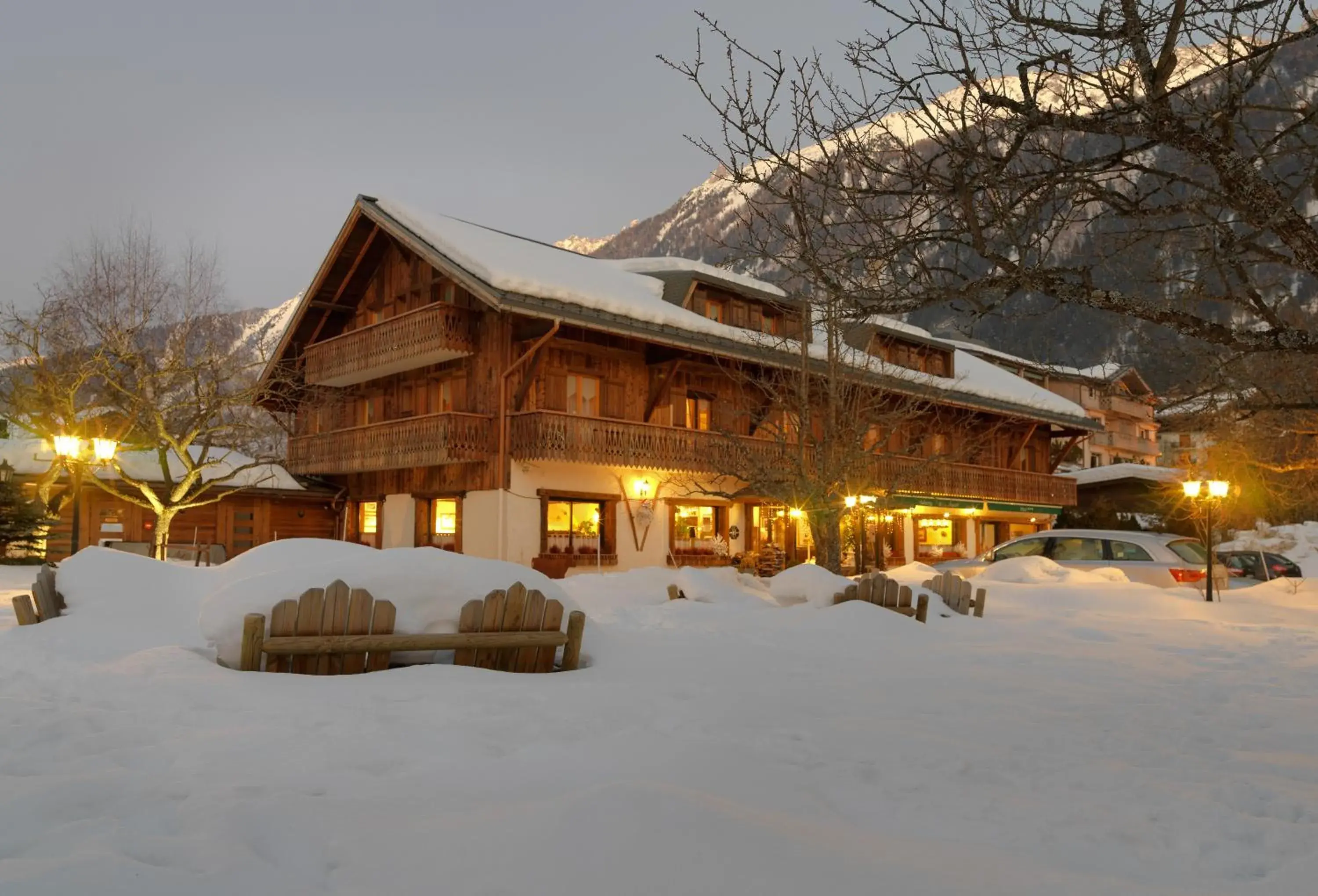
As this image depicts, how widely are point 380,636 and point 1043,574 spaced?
13450mm

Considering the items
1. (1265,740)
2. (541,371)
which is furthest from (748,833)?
(541,371)

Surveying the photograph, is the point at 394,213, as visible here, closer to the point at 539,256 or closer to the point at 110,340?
the point at 539,256

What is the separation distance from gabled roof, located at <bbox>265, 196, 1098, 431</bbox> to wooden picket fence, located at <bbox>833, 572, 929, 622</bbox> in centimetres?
543

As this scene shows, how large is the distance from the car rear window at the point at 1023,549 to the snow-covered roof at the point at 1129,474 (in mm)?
22252

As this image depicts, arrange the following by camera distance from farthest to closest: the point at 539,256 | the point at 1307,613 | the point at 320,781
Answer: the point at 539,256, the point at 1307,613, the point at 320,781

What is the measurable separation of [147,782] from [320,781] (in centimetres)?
65

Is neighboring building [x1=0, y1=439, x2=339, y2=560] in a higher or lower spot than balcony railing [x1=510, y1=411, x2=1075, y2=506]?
lower

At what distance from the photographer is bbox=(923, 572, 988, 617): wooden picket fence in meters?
13.6

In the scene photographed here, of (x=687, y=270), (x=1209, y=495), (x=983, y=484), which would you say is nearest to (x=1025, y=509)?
(x=983, y=484)

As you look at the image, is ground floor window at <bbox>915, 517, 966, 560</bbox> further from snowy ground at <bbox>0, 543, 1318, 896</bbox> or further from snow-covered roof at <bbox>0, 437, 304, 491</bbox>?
snowy ground at <bbox>0, 543, 1318, 896</bbox>

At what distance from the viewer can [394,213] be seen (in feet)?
79.7

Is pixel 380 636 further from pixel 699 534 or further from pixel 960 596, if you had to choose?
pixel 699 534

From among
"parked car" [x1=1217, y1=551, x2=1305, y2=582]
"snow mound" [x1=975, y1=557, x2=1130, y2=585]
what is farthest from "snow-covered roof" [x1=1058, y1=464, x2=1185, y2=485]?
"snow mound" [x1=975, y1=557, x2=1130, y2=585]

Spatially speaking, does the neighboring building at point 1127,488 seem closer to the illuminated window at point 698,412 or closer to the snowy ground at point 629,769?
the illuminated window at point 698,412
